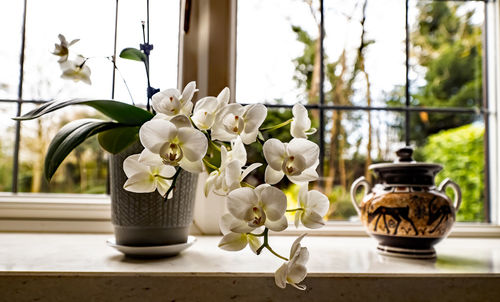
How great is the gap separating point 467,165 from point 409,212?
68.3 inches

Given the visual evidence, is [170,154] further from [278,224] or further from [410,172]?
[410,172]

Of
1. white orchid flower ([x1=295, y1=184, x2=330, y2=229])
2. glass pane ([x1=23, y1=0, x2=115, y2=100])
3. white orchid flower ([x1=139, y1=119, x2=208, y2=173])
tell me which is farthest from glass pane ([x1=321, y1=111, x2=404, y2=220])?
white orchid flower ([x1=139, y1=119, x2=208, y2=173])

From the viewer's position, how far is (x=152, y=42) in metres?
1.38

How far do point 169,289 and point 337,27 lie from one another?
2005 mm

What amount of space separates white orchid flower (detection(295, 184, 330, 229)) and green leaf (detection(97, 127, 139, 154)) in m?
0.45

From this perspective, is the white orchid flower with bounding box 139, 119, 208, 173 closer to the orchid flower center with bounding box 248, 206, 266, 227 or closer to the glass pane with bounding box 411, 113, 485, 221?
the orchid flower center with bounding box 248, 206, 266, 227

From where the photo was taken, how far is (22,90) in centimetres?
138

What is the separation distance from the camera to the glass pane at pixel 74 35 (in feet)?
4.59

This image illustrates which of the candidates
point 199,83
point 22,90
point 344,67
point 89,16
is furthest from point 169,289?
point 344,67

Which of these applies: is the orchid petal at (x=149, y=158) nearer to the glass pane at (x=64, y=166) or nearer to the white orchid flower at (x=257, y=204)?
the white orchid flower at (x=257, y=204)

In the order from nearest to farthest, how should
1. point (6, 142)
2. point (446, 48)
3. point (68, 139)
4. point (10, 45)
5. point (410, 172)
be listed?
point (68, 139)
point (410, 172)
point (10, 45)
point (6, 142)
point (446, 48)

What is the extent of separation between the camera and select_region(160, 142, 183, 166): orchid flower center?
0.50 m

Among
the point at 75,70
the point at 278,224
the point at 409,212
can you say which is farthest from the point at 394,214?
the point at 75,70

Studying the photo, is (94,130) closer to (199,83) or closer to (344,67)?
(199,83)
